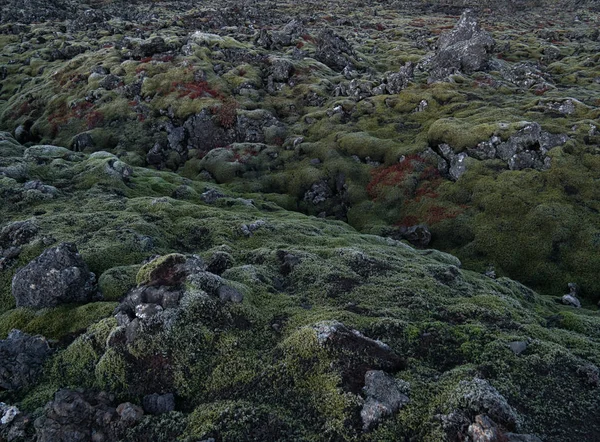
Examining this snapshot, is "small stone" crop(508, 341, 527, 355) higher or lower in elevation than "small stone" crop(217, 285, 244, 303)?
lower

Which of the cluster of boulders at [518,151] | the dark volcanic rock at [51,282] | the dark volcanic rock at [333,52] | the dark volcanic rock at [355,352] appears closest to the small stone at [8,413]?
the dark volcanic rock at [51,282]

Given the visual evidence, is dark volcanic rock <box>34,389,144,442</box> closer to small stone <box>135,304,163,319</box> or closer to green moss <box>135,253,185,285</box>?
small stone <box>135,304,163,319</box>

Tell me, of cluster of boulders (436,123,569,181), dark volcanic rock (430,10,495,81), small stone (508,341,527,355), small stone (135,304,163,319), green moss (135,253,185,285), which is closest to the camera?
small stone (135,304,163,319)

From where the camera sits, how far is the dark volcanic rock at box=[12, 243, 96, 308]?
20141 millimetres

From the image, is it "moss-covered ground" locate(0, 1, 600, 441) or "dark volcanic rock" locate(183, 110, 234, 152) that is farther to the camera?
"dark volcanic rock" locate(183, 110, 234, 152)

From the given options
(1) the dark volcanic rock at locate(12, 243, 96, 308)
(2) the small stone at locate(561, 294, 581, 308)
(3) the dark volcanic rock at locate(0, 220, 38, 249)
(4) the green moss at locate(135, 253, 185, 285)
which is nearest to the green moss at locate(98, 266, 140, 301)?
(1) the dark volcanic rock at locate(12, 243, 96, 308)

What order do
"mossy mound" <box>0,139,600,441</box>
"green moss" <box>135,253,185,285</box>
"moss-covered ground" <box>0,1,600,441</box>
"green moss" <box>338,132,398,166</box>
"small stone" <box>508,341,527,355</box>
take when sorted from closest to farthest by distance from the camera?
1. "mossy mound" <box>0,139,600,441</box>
2. "moss-covered ground" <box>0,1,600,441</box>
3. "small stone" <box>508,341,527,355</box>
4. "green moss" <box>135,253,185,285</box>
5. "green moss" <box>338,132,398,166</box>

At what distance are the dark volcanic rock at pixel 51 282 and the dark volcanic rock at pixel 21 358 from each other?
2.57 meters

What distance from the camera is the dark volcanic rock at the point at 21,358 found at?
16.0 metres

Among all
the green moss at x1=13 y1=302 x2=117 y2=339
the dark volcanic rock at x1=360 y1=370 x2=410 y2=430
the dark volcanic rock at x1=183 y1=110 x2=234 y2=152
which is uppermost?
the dark volcanic rock at x1=360 y1=370 x2=410 y2=430

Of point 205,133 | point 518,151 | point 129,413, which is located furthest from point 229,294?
point 205,133

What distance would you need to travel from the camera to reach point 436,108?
2574 inches

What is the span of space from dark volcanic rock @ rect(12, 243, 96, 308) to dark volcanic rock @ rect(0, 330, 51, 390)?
101 inches

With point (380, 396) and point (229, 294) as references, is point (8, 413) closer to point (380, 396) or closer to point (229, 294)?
point (229, 294)
